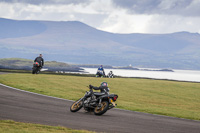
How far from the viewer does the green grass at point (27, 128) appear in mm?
11688

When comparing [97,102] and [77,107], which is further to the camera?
[77,107]

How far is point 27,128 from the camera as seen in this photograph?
40.0 ft

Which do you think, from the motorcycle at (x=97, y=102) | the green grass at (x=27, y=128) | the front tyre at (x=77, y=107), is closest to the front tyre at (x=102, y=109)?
the motorcycle at (x=97, y=102)

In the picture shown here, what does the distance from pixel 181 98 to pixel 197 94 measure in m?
5.46

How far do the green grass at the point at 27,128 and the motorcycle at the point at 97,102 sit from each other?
4690 mm

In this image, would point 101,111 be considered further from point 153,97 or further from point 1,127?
point 153,97

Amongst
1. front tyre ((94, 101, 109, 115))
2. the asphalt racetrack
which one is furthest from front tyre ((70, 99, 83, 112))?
front tyre ((94, 101, 109, 115))

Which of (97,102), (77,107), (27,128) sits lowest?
(27,128)

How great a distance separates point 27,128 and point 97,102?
5.97 meters

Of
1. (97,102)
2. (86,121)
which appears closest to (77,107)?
(97,102)

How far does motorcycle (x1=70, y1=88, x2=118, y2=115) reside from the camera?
56.3ft

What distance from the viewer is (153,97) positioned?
Answer: 118 ft

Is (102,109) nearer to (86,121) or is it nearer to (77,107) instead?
(77,107)

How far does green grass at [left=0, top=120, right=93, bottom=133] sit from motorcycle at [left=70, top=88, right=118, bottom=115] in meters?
4.69
